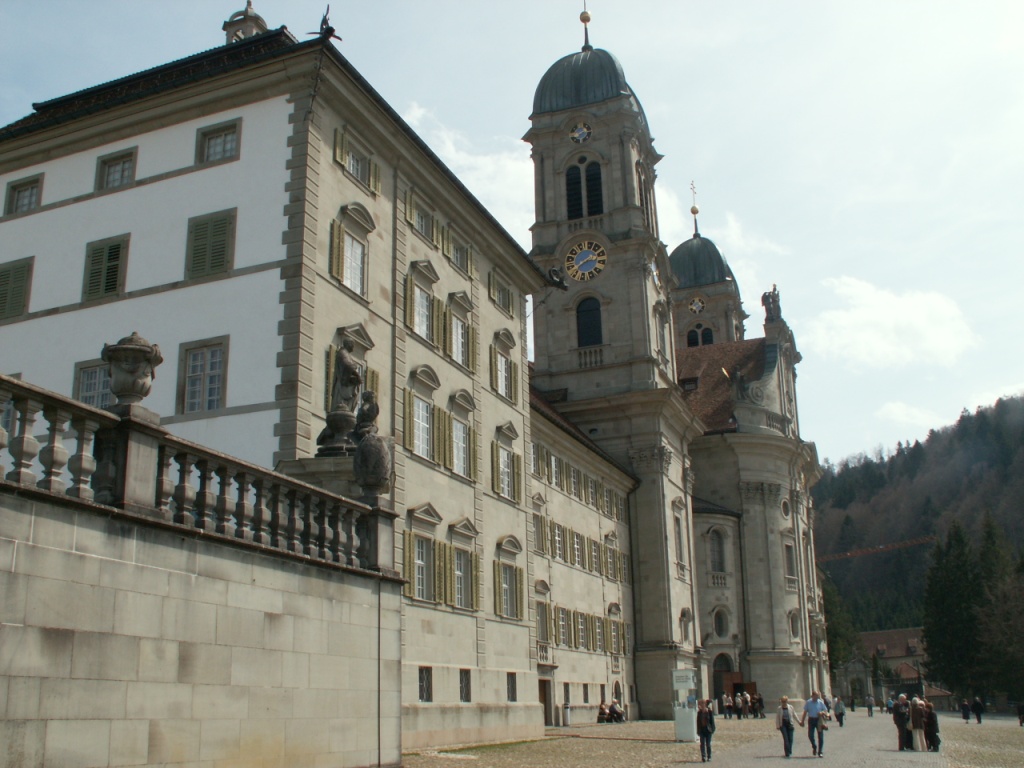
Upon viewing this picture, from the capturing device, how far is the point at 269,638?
513 inches

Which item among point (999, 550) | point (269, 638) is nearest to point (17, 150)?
point (269, 638)

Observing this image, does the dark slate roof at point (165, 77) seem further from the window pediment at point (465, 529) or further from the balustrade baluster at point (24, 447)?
the balustrade baluster at point (24, 447)

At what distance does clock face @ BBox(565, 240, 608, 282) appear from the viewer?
213 feet

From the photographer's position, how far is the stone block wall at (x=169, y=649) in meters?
9.87

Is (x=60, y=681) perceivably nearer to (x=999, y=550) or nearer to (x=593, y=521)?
(x=593, y=521)

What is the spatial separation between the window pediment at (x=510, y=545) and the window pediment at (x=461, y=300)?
6.99 meters

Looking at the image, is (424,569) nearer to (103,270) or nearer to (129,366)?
(103,270)

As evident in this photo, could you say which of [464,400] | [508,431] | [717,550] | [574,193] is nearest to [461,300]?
[464,400]

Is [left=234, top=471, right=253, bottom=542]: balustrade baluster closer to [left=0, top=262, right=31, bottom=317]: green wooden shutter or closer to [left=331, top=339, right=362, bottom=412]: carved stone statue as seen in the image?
[left=331, top=339, right=362, bottom=412]: carved stone statue

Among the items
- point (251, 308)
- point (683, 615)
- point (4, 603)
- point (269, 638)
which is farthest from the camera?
point (683, 615)

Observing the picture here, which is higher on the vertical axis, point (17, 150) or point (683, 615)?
point (17, 150)

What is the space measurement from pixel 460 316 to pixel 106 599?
75.6ft

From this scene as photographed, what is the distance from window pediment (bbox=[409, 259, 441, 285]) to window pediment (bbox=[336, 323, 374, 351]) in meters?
3.67

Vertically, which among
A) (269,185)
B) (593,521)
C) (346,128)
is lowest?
(593,521)
